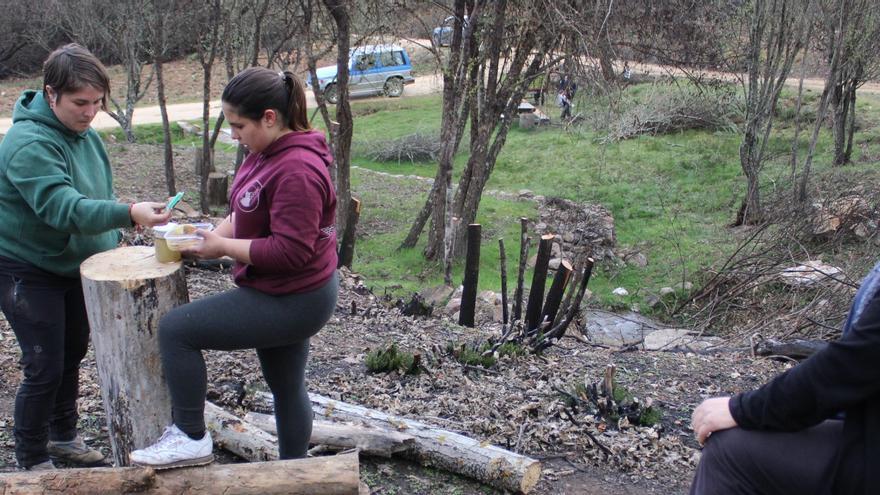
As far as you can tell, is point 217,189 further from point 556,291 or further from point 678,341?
point 678,341

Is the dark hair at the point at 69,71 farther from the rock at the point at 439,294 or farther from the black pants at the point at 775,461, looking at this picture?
the rock at the point at 439,294

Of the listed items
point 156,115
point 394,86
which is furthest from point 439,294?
point 394,86

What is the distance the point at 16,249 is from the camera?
295 centimetres

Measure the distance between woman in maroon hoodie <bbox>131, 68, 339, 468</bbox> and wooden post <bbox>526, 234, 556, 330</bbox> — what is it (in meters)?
3.75

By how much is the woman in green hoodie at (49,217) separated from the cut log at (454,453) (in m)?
1.30

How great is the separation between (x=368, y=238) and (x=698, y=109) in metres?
9.00

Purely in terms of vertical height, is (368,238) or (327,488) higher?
(327,488)

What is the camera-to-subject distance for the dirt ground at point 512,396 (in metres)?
3.75

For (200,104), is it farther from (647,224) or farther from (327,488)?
(327,488)

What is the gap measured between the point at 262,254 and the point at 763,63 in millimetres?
11802

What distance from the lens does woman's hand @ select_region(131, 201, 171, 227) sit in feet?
9.48

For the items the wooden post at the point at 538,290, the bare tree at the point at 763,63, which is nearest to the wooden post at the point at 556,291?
the wooden post at the point at 538,290

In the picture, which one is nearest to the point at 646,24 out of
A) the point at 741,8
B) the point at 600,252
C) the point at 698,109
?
the point at 741,8

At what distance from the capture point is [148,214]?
114 inches
